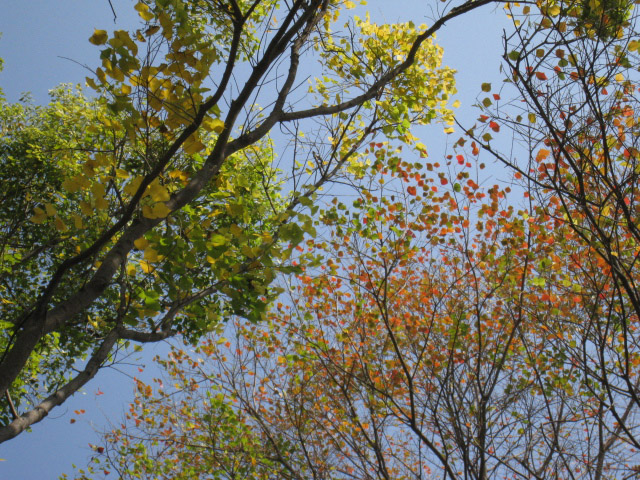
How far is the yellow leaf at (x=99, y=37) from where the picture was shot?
6.88 ft

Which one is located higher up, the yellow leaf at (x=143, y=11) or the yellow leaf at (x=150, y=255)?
the yellow leaf at (x=143, y=11)

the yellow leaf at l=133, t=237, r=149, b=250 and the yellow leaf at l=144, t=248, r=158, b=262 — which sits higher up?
the yellow leaf at l=133, t=237, r=149, b=250

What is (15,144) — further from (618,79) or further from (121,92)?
(618,79)

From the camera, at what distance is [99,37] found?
212 cm

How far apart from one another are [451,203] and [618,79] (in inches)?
98.2

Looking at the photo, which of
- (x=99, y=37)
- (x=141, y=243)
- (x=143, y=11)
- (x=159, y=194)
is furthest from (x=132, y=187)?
(x=143, y=11)

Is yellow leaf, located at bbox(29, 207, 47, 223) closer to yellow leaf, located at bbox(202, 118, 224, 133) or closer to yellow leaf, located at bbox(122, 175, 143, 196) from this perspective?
yellow leaf, located at bbox(122, 175, 143, 196)

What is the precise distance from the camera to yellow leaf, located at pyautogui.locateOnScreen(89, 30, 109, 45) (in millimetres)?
2096

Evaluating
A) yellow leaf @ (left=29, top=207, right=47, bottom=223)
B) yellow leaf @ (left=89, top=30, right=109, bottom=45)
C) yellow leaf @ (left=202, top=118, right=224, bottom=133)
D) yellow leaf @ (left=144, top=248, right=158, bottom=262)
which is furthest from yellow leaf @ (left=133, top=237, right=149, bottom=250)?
yellow leaf @ (left=89, top=30, right=109, bottom=45)

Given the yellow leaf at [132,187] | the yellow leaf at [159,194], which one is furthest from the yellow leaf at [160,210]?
the yellow leaf at [132,187]

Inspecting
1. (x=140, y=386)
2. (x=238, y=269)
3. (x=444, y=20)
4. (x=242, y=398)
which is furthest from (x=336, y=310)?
(x=140, y=386)

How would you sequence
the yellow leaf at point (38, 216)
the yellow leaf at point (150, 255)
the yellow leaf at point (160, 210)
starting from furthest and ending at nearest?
1. the yellow leaf at point (150, 255)
2. the yellow leaf at point (38, 216)
3. the yellow leaf at point (160, 210)

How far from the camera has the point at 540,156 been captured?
3.38 metres

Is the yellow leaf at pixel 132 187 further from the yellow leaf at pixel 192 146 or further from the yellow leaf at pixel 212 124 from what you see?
the yellow leaf at pixel 212 124
